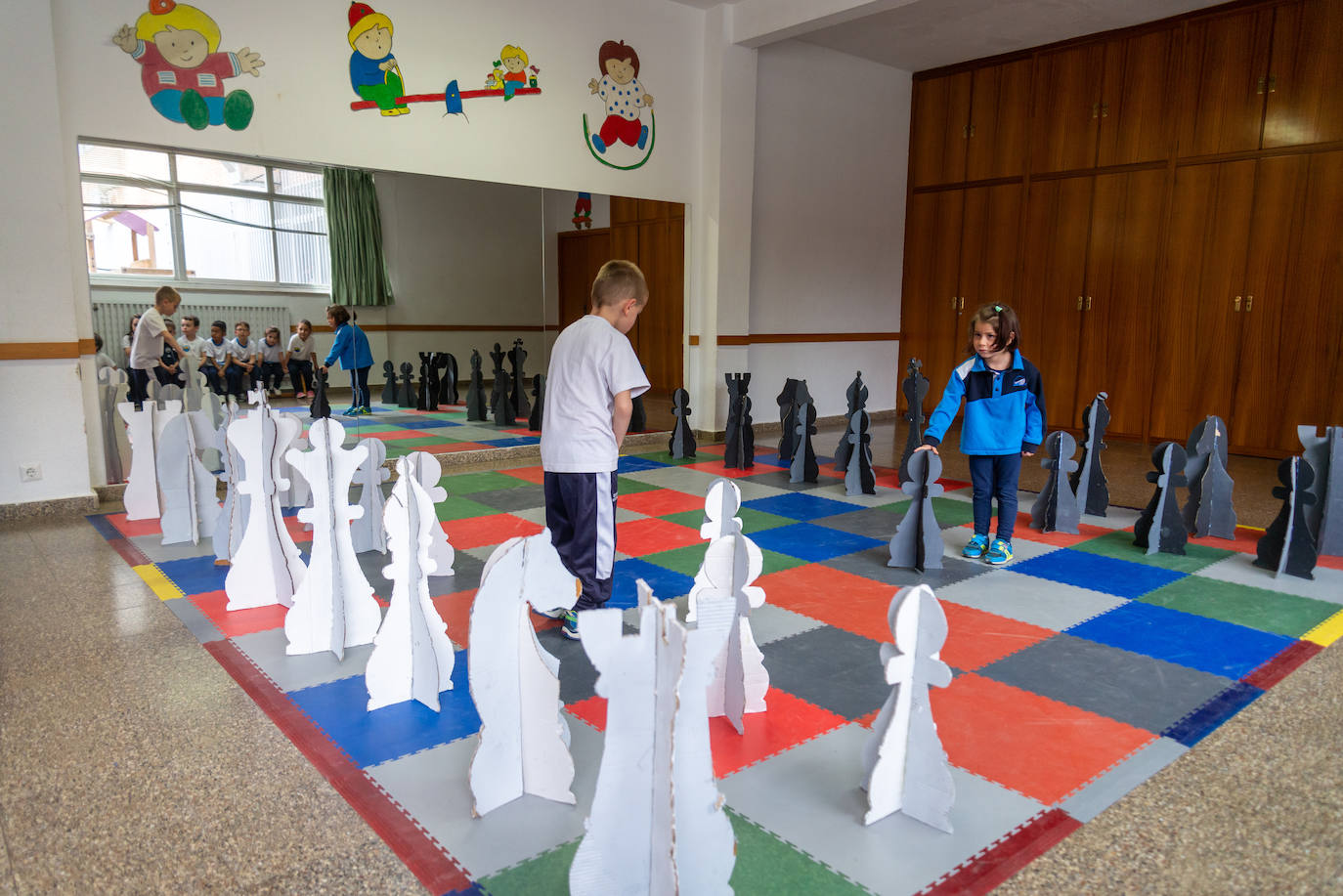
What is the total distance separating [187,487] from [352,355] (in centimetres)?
216

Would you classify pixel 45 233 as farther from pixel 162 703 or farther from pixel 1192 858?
pixel 1192 858

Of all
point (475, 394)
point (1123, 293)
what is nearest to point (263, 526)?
point (475, 394)

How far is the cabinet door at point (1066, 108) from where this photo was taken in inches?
340

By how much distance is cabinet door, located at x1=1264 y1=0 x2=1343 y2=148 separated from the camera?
23.6ft

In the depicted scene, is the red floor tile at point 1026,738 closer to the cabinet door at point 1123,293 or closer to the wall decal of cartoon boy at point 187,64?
the wall decal of cartoon boy at point 187,64

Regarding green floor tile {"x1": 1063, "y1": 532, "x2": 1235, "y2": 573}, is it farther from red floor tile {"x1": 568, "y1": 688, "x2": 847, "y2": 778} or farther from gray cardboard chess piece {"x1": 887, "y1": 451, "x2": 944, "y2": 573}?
red floor tile {"x1": 568, "y1": 688, "x2": 847, "y2": 778}

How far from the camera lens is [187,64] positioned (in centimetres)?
529

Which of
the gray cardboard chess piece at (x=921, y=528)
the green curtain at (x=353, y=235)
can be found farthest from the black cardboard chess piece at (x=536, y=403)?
the gray cardboard chess piece at (x=921, y=528)

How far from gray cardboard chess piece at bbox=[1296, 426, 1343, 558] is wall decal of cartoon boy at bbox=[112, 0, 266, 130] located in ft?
22.2

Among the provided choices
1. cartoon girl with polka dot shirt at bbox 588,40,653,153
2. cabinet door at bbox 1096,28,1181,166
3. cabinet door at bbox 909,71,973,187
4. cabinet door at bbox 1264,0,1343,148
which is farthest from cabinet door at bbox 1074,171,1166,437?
cartoon girl with polka dot shirt at bbox 588,40,653,153

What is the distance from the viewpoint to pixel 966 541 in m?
4.75

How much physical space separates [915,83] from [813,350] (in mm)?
3622

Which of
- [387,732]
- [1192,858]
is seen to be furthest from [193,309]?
[1192,858]

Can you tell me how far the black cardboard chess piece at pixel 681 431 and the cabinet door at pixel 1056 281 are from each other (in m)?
4.42
